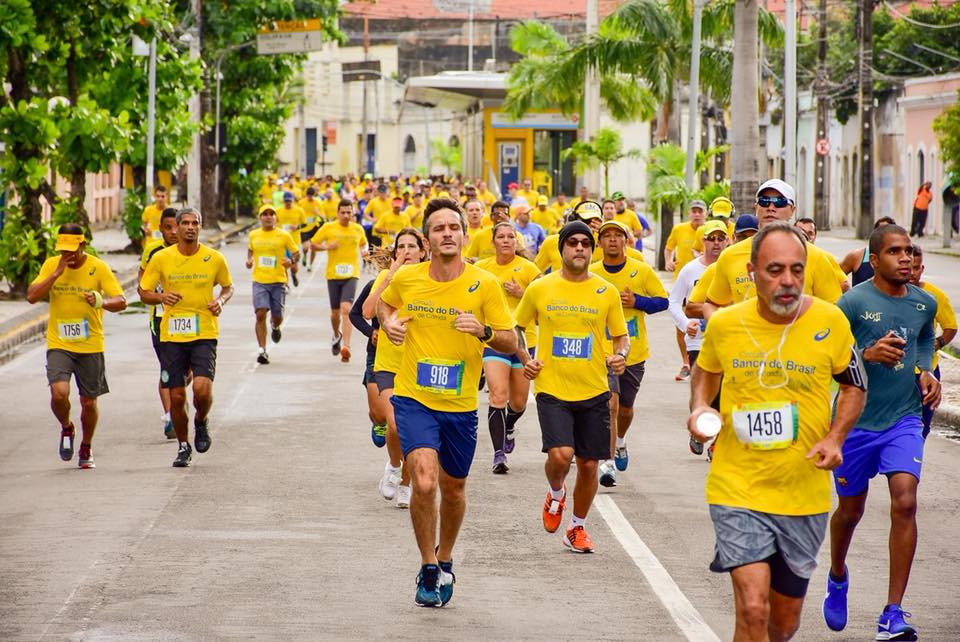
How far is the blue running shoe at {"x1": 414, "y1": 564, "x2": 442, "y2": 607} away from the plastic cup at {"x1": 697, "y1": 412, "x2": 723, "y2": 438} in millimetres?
2596

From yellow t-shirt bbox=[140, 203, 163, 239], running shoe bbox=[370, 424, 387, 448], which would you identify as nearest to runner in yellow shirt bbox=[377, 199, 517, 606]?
running shoe bbox=[370, 424, 387, 448]

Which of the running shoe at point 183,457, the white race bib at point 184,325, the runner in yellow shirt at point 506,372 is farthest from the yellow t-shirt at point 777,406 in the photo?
the white race bib at point 184,325

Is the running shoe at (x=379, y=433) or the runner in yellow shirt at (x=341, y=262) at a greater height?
the runner in yellow shirt at (x=341, y=262)

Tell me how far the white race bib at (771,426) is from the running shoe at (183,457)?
7.56 m

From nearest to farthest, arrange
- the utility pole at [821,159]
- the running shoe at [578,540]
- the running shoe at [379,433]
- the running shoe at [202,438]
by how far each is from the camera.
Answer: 1. the running shoe at [578,540]
2. the running shoe at [379,433]
3. the running shoe at [202,438]
4. the utility pole at [821,159]

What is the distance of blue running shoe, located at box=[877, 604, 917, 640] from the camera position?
8062 millimetres

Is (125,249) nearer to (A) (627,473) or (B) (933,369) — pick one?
(A) (627,473)

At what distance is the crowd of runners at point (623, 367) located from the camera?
6719 millimetres

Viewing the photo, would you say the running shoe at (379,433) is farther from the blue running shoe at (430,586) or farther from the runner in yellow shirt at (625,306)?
the blue running shoe at (430,586)

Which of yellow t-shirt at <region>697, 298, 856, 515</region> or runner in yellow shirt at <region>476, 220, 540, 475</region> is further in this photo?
runner in yellow shirt at <region>476, 220, 540, 475</region>

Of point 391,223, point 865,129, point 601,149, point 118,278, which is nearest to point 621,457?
point 391,223

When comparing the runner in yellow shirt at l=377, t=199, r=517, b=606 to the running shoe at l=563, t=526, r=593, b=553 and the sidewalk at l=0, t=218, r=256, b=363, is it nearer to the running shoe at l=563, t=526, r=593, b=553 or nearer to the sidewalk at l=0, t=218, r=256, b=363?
the running shoe at l=563, t=526, r=593, b=553

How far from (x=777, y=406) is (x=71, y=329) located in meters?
8.04

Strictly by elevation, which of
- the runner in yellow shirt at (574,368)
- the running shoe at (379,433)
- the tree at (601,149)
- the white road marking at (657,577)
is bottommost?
the white road marking at (657,577)
